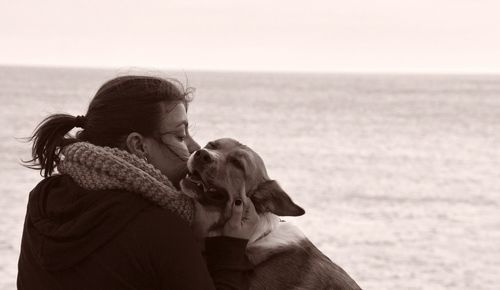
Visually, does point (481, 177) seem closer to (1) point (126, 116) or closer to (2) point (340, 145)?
(2) point (340, 145)

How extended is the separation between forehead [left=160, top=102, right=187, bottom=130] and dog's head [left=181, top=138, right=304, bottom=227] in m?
0.38

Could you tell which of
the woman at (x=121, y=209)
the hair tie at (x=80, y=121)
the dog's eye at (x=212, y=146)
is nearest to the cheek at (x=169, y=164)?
the woman at (x=121, y=209)

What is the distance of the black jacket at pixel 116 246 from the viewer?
11.7 feet

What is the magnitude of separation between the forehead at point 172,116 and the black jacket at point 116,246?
48 cm

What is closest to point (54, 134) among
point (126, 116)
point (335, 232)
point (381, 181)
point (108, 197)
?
point (126, 116)

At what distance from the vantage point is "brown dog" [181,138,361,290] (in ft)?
14.7

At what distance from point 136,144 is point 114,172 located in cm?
33

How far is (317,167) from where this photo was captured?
33688 millimetres

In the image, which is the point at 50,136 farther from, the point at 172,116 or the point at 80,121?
the point at 172,116

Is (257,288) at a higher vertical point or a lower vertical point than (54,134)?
lower

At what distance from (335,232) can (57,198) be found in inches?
635

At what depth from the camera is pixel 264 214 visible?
4723 mm

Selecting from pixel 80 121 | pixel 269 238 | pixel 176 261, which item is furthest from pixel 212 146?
pixel 176 261

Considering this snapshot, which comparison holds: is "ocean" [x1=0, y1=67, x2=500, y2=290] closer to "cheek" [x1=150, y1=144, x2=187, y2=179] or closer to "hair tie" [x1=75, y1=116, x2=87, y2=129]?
"hair tie" [x1=75, y1=116, x2=87, y2=129]
